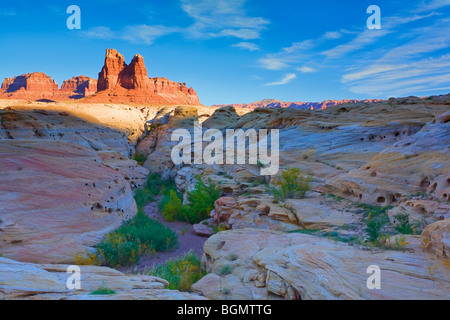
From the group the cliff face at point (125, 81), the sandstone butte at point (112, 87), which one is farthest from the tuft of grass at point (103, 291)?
the cliff face at point (125, 81)

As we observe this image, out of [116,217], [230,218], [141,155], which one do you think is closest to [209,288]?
[230,218]

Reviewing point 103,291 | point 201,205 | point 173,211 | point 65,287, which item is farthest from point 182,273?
point 173,211

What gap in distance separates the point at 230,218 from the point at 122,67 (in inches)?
4206

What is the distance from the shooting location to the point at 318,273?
13.5 ft

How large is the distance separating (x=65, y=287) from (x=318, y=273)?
374 cm

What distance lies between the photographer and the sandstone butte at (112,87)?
88.3 m

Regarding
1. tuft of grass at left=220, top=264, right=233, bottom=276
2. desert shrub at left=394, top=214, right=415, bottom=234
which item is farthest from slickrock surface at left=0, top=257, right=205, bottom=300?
desert shrub at left=394, top=214, right=415, bottom=234

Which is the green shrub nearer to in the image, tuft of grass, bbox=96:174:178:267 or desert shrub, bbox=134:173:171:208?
tuft of grass, bbox=96:174:178:267

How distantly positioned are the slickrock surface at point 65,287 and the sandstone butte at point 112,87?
8000 centimetres

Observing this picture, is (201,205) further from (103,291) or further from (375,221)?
(103,291)

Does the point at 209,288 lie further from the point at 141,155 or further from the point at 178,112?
the point at 178,112

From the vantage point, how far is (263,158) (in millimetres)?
14867

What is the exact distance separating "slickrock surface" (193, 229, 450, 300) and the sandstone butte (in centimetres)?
8090

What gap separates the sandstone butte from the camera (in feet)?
290
